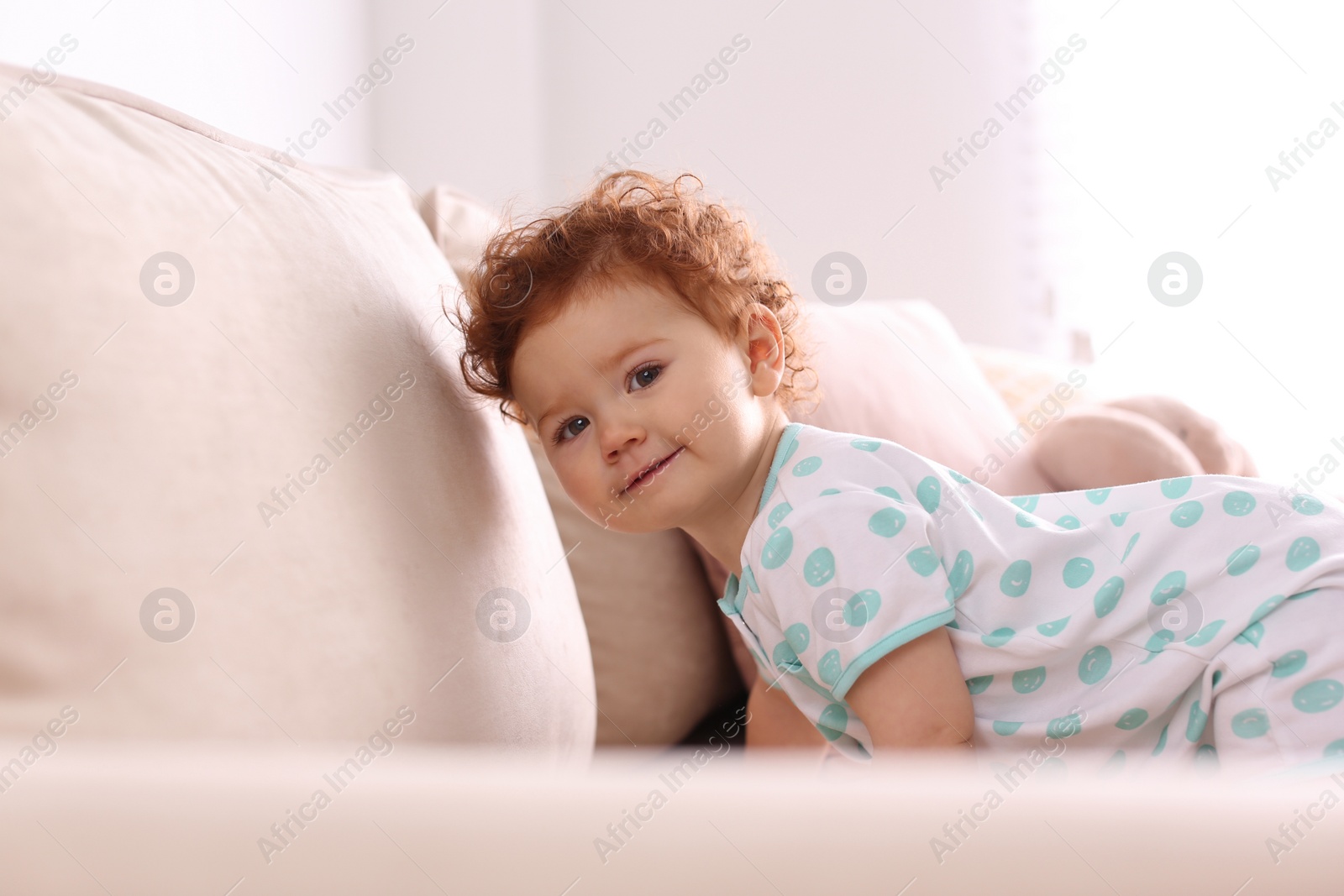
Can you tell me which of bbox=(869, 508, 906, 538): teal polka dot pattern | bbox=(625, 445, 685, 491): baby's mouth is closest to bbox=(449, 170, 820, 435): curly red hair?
bbox=(625, 445, 685, 491): baby's mouth

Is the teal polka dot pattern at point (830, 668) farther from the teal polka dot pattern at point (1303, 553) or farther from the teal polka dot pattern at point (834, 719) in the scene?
the teal polka dot pattern at point (1303, 553)

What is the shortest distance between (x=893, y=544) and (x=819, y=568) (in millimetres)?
59

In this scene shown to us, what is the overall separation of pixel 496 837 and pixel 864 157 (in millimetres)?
2440

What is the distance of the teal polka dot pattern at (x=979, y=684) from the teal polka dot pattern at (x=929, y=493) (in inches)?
5.5

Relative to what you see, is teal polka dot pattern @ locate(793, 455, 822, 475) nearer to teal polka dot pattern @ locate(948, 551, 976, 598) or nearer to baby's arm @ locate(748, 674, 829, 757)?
teal polka dot pattern @ locate(948, 551, 976, 598)

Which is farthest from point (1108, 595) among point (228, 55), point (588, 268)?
point (228, 55)

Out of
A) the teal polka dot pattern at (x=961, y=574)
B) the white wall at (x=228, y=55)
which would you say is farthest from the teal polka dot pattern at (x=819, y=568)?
the white wall at (x=228, y=55)

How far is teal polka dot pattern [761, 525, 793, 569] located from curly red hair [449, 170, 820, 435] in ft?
0.67

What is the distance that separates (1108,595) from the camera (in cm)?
76

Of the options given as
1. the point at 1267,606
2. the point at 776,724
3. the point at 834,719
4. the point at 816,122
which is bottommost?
the point at 776,724

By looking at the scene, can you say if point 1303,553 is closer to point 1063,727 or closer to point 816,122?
point 1063,727

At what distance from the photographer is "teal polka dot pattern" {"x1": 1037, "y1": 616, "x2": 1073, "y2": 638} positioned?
75cm

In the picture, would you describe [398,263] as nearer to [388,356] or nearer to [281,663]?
[388,356]

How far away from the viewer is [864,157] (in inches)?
99.2
